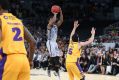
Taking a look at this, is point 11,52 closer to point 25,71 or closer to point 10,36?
point 10,36

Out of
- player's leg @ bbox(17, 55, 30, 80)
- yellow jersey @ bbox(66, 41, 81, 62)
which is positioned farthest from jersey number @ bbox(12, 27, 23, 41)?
yellow jersey @ bbox(66, 41, 81, 62)

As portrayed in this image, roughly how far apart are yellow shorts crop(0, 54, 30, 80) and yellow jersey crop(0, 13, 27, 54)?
8 centimetres

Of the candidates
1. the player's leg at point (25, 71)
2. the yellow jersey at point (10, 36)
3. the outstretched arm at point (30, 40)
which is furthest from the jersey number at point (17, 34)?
the player's leg at point (25, 71)

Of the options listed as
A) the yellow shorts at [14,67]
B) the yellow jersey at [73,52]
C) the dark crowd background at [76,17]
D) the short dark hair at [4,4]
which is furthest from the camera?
the dark crowd background at [76,17]

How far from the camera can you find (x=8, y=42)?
6223mm

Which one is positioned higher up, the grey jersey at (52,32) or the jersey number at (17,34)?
the jersey number at (17,34)

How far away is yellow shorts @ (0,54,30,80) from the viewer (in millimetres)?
6203

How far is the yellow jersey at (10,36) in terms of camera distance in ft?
20.4

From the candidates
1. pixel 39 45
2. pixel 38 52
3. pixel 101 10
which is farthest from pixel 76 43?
pixel 101 10

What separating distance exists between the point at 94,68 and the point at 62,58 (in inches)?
89.0

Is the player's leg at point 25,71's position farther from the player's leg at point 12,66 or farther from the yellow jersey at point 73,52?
the yellow jersey at point 73,52

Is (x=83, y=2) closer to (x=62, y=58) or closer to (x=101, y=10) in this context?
(x=101, y=10)

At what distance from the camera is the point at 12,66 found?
6.22 metres

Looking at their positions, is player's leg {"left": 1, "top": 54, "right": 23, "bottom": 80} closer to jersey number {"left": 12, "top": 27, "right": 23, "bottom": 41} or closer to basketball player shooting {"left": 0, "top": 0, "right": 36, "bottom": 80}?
basketball player shooting {"left": 0, "top": 0, "right": 36, "bottom": 80}
